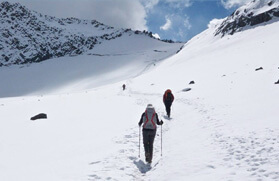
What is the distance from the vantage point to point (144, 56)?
116 meters

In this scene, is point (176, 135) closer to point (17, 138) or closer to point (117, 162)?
point (117, 162)

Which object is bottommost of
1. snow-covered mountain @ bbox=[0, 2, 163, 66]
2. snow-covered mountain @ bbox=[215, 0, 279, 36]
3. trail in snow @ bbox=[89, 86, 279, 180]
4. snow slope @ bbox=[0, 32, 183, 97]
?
trail in snow @ bbox=[89, 86, 279, 180]

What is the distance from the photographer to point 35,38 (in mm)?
165250

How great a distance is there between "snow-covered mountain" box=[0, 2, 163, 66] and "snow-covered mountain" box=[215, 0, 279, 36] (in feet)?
302

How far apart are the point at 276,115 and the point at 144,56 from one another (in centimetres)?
10500

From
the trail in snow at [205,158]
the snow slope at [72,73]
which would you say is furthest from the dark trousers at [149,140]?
the snow slope at [72,73]

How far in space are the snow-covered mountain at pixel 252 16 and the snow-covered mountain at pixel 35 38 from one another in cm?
9204

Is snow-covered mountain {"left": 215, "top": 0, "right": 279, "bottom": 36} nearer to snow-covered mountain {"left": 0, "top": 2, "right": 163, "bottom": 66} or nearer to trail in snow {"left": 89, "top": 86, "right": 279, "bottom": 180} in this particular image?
trail in snow {"left": 89, "top": 86, "right": 279, "bottom": 180}

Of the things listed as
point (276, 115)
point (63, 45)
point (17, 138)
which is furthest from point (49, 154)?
point (63, 45)

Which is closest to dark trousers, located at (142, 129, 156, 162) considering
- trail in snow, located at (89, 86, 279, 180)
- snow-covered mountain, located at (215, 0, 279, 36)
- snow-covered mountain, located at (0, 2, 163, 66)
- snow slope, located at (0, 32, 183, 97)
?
trail in snow, located at (89, 86, 279, 180)

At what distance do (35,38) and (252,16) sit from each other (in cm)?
13648

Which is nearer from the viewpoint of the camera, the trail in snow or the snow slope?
the trail in snow

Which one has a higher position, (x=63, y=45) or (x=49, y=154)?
(x=63, y=45)

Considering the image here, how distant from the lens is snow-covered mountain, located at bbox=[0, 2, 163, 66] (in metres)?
148
